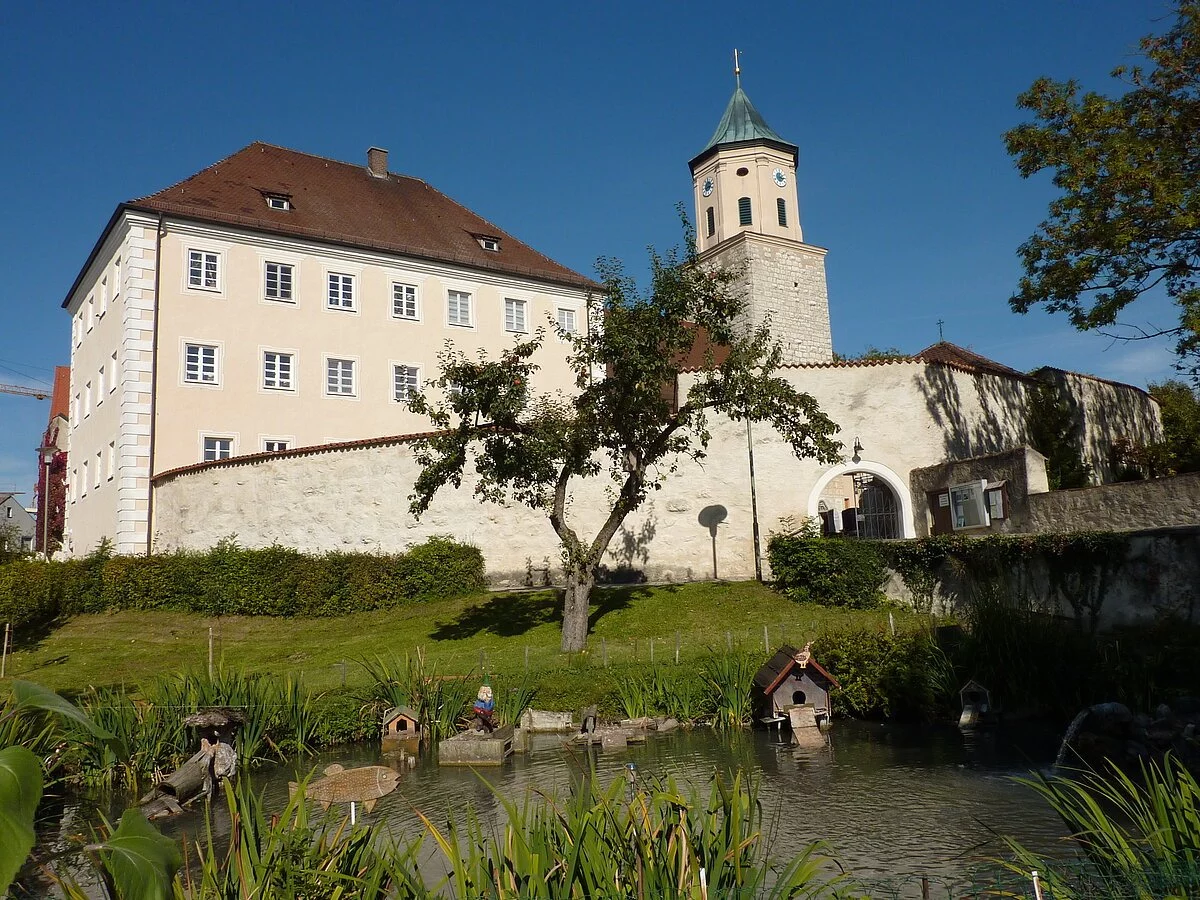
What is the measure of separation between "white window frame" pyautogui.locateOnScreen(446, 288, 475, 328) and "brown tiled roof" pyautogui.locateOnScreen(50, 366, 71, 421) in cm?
2303

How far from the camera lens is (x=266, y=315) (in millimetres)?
31453

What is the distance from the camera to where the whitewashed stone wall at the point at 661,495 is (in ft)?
82.9

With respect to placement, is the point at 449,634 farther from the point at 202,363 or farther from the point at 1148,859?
the point at 1148,859

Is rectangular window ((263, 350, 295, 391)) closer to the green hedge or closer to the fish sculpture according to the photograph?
the green hedge

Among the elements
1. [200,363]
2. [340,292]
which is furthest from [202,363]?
[340,292]

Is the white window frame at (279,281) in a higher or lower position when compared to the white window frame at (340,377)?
higher

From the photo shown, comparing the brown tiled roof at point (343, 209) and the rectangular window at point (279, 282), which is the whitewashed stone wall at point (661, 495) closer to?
the rectangular window at point (279, 282)

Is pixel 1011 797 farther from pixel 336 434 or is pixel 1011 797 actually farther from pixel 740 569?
pixel 336 434

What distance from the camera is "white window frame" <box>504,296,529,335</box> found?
120 feet

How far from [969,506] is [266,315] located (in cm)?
2320

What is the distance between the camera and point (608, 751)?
42.7 feet

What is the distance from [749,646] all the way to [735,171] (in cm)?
3272

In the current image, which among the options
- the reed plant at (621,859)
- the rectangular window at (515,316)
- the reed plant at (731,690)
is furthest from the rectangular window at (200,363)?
the reed plant at (621,859)

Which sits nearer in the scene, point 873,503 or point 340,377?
point 873,503
